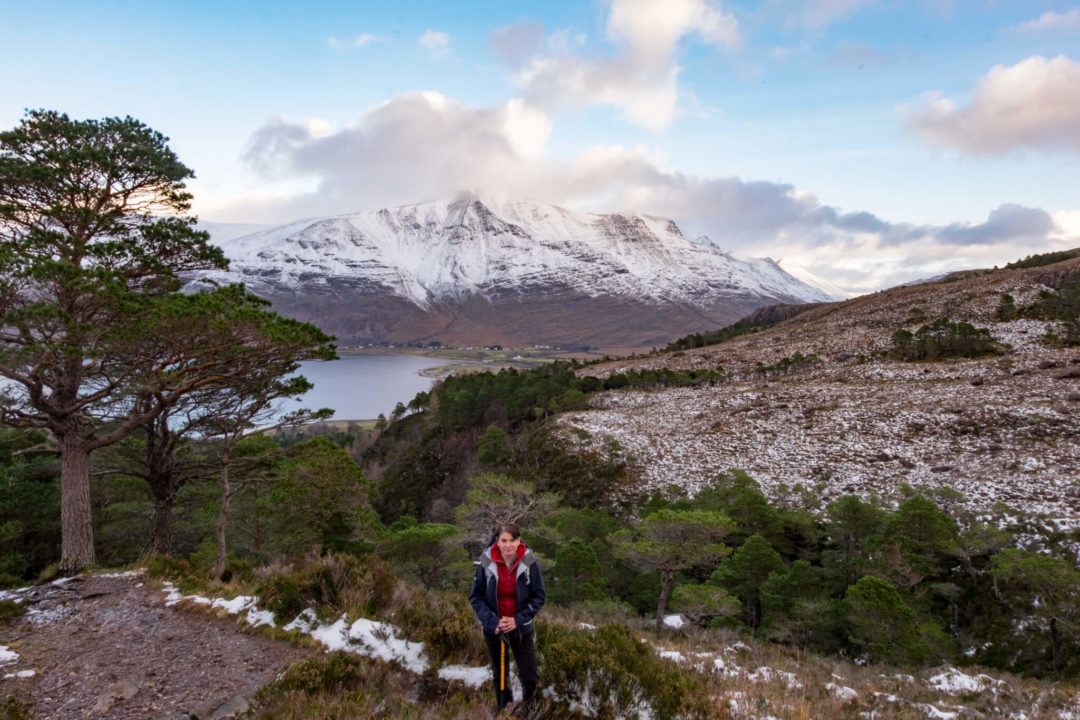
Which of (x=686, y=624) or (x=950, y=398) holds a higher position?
(x=950, y=398)

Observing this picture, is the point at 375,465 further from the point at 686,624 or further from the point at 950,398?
the point at 950,398

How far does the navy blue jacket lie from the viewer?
444 cm

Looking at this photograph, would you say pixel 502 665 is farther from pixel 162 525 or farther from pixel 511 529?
pixel 162 525

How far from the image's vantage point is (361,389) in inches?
5369

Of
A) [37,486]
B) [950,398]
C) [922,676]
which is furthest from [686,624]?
[950,398]

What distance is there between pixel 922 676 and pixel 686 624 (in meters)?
6.43

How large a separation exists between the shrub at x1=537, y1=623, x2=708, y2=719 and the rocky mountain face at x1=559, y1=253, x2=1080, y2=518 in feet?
69.4

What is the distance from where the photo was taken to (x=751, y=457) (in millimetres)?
28453

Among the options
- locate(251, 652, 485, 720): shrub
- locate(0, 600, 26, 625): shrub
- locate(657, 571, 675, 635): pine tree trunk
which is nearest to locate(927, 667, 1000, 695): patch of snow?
locate(657, 571, 675, 635): pine tree trunk

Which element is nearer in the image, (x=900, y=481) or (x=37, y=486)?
(x=37, y=486)

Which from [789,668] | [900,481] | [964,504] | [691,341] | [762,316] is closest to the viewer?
[789,668]

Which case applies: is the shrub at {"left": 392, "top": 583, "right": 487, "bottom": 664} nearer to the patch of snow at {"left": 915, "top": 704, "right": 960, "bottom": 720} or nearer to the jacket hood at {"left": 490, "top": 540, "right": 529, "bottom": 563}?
the jacket hood at {"left": 490, "top": 540, "right": 529, "bottom": 563}

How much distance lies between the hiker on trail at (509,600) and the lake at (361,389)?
270 feet

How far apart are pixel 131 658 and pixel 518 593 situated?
5.39m
